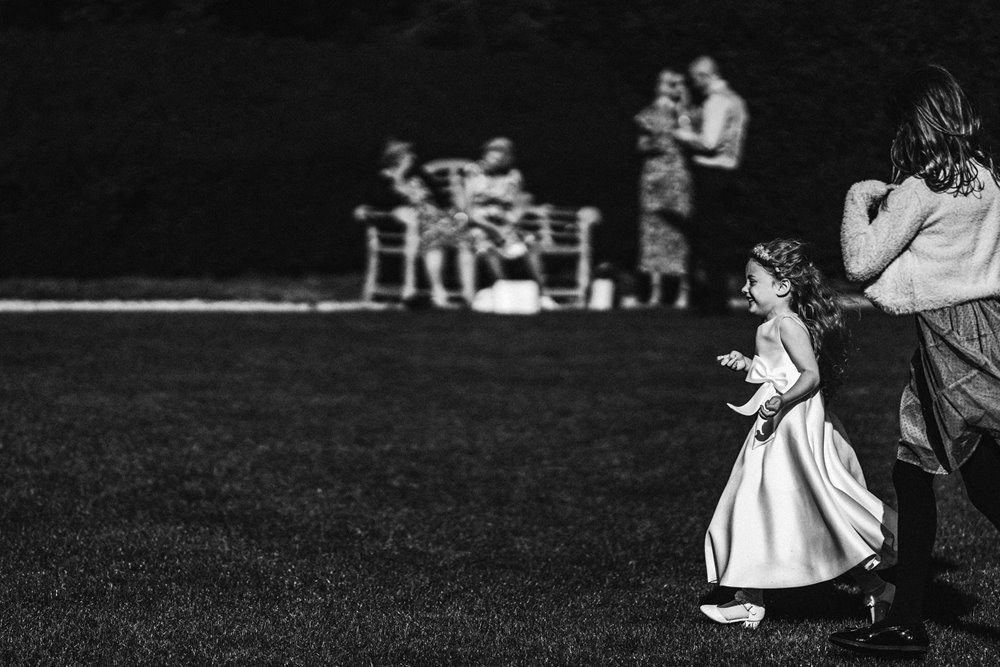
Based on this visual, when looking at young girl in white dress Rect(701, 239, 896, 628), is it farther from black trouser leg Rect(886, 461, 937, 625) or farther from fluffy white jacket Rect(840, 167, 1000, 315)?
fluffy white jacket Rect(840, 167, 1000, 315)

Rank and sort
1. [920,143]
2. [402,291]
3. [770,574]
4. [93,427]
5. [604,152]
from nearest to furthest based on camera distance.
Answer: [920,143] < [770,574] < [93,427] < [402,291] < [604,152]

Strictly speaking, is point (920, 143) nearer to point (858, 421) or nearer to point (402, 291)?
point (858, 421)

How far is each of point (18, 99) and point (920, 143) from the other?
42.3ft

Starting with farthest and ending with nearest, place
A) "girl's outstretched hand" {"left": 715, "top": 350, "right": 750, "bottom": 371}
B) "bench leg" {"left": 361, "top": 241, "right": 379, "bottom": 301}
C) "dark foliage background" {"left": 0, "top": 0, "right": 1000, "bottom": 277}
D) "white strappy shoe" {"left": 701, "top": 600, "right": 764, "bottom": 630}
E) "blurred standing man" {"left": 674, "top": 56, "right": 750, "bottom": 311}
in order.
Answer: "dark foliage background" {"left": 0, "top": 0, "right": 1000, "bottom": 277} < "bench leg" {"left": 361, "top": 241, "right": 379, "bottom": 301} < "blurred standing man" {"left": 674, "top": 56, "right": 750, "bottom": 311} < "white strappy shoe" {"left": 701, "top": 600, "right": 764, "bottom": 630} < "girl's outstretched hand" {"left": 715, "top": 350, "right": 750, "bottom": 371}

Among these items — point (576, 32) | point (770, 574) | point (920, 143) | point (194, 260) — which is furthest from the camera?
point (576, 32)

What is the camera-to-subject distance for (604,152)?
54.8 ft

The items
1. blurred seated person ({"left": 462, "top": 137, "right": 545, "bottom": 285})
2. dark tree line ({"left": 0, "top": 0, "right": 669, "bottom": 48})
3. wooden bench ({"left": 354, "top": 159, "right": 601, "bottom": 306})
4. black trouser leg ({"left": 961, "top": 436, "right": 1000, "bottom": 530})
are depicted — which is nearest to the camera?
black trouser leg ({"left": 961, "top": 436, "right": 1000, "bottom": 530})

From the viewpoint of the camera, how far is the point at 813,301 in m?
4.51

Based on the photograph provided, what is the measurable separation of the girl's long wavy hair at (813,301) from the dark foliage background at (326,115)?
7.71m

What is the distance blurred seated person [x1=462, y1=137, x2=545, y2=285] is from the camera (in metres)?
13.5

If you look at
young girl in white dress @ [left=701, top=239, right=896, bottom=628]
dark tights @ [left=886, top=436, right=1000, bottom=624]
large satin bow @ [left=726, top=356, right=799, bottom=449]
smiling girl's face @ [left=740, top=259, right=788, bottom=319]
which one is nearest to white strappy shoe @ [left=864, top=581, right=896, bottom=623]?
young girl in white dress @ [left=701, top=239, right=896, bottom=628]

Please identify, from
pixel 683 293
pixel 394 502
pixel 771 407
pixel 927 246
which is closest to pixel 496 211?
pixel 683 293

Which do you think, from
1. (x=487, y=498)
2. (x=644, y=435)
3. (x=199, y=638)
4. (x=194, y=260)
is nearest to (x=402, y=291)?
(x=194, y=260)

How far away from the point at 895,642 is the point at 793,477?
532 millimetres
